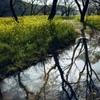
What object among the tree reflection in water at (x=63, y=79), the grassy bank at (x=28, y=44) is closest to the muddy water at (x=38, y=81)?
the tree reflection in water at (x=63, y=79)

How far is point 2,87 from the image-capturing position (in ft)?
23.0

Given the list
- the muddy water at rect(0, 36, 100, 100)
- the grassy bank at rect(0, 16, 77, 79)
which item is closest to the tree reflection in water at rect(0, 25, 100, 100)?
the muddy water at rect(0, 36, 100, 100)

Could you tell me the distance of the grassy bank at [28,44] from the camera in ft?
28.8

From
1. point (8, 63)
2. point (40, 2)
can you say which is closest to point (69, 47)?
point (8, 63)

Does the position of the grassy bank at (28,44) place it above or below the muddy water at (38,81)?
above

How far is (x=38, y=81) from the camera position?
7426mm

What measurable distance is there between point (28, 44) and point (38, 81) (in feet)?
12.4

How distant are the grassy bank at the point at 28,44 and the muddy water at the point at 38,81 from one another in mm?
439

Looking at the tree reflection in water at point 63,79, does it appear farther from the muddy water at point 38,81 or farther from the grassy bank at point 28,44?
the grassy bank at point 28,44

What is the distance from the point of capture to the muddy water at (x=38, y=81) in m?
6.37

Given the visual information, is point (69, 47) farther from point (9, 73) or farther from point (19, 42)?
point (9, 73)

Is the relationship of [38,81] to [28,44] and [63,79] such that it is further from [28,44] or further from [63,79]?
[28,44]

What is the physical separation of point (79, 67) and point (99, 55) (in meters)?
2.43

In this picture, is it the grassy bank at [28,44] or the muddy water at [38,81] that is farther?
the grassy bank at [28,44]
